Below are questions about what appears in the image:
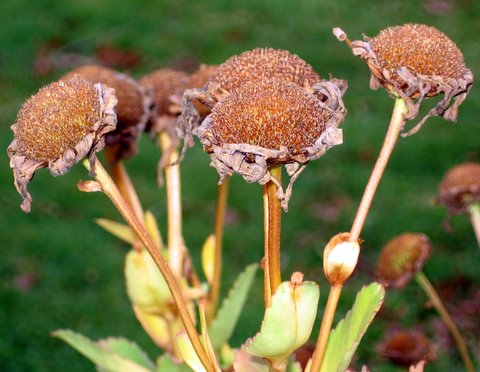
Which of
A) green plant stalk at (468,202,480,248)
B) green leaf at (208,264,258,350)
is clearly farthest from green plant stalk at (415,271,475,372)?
green leaf at (208,264,258,350)

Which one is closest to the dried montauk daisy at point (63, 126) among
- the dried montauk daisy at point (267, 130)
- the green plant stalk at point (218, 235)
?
the dried montauk daisy at point (267, 130)

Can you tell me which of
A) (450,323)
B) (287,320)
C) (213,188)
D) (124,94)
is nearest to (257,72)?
(287,320)

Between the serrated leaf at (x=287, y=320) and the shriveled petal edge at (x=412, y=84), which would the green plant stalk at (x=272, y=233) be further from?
the shriveled petal edge at (x=412, y=84)

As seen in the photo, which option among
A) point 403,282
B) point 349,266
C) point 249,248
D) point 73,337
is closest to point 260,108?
point 349,266

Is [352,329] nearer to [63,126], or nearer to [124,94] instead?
[63,126]

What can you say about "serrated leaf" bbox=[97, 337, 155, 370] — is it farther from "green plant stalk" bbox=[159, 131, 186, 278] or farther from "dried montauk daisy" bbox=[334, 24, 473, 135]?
"dried montauk daisy" bbox=[334, 24, 473, 135]

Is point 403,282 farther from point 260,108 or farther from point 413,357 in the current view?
point 260,108
